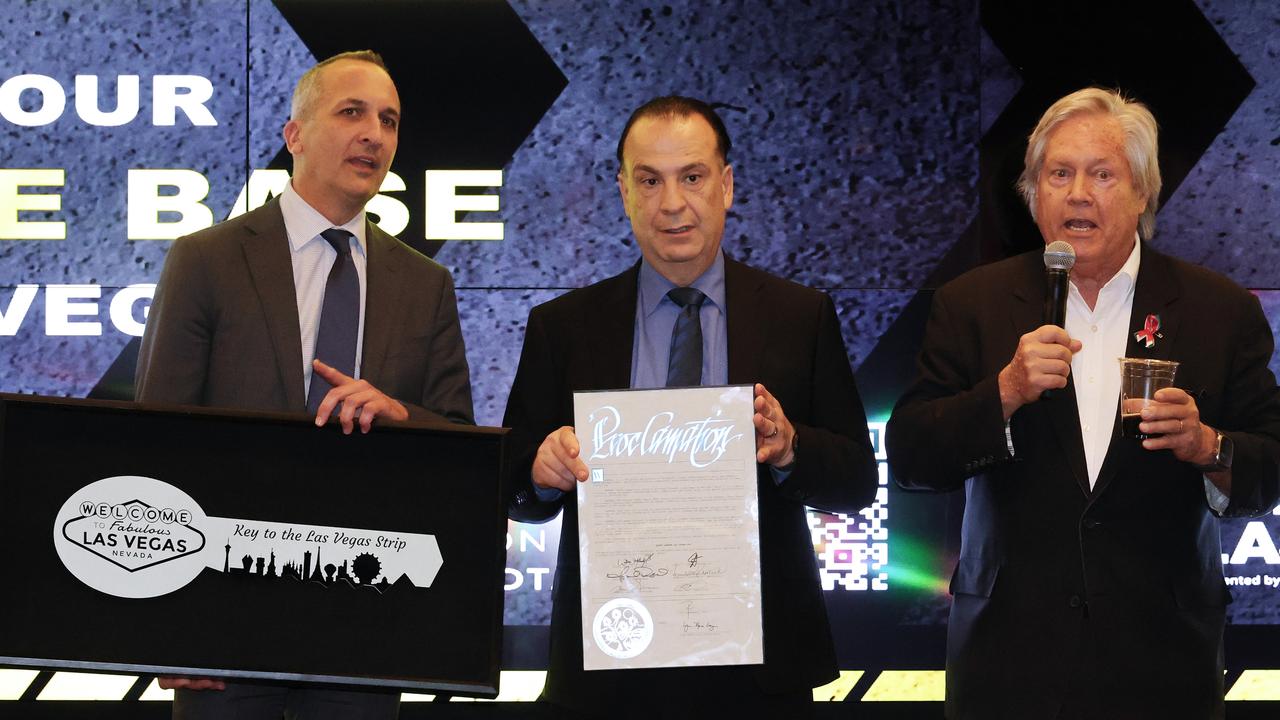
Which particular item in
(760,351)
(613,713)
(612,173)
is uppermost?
(612,173)

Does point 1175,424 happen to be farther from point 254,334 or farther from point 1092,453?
point 254,334

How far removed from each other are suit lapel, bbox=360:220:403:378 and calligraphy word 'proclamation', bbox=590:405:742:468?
25.1 inches

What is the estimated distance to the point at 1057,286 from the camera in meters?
2.37

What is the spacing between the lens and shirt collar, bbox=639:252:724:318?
2.58m

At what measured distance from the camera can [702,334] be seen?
2533 millimetres

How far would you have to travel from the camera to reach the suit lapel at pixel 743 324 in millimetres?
2479

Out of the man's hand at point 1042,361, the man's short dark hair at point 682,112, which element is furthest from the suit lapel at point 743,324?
the man's hand at point 1042,361

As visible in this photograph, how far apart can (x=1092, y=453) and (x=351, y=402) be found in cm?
157

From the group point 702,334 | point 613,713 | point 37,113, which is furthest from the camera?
point 37,113

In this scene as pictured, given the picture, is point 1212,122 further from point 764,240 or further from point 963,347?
point 963,347

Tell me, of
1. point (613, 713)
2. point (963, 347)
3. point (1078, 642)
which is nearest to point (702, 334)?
point (963, 347)

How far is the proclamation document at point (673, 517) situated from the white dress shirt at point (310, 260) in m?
0.71

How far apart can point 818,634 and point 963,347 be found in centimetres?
74
